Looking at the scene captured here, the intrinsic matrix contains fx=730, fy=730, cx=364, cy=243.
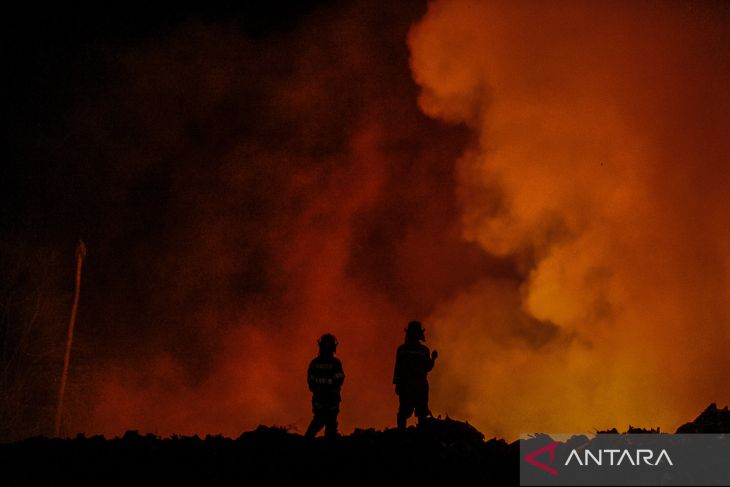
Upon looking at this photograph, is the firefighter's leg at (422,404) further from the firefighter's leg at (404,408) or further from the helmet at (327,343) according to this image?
the helmet at (327,343)

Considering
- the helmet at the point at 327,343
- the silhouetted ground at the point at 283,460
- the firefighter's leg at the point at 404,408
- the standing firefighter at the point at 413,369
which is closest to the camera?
the silhouetted ground at the point at 283,460

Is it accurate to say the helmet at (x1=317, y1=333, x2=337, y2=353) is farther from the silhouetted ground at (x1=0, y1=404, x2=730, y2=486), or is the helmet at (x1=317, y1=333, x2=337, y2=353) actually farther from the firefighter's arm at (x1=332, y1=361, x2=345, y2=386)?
the silhouetted ground at (x1=0, y1=404, x2=730, y2=486)

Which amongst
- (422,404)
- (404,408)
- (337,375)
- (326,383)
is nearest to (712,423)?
(422,404)

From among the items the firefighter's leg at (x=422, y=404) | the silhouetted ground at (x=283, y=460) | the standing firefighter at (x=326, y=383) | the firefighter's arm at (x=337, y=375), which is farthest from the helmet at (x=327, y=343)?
the firefighter's leg at (x=422, y=404)

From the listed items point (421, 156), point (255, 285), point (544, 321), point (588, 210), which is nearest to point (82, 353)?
point (255, 285)

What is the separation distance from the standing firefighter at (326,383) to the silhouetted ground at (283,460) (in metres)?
0.79

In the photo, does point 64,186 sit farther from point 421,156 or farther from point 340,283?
point 421,156

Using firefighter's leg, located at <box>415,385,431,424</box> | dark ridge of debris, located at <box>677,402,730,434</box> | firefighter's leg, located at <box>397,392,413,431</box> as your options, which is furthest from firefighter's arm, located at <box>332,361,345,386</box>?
dark ridge of debris, located at <box>677,402,730,434</box>

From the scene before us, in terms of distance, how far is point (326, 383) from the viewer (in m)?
11.5

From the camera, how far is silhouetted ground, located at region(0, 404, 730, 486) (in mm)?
9352

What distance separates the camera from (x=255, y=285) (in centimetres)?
2994

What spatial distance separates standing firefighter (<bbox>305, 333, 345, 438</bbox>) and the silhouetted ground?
0.79m

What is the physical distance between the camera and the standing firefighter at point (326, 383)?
11469mm

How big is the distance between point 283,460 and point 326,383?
181 cm
